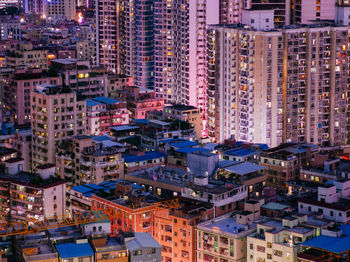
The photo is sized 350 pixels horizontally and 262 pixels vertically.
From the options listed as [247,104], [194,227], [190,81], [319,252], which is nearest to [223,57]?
[247,104]

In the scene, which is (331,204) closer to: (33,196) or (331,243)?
(331,243)

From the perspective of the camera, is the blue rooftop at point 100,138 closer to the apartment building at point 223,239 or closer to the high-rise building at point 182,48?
the apartment building at point 223,239

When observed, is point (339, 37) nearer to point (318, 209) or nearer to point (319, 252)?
point (318, 209)

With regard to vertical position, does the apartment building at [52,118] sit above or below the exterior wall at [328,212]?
above

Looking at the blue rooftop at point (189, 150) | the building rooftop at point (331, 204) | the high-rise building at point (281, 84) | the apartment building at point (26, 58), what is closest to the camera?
the building rooftop at point (331, 204)

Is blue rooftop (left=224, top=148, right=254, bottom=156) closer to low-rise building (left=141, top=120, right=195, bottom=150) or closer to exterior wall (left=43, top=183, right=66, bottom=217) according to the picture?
low-rise building (left=141, top=120, right=195, bottom=150)

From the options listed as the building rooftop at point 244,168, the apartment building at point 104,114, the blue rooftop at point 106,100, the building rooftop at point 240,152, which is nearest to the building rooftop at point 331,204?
the building rooftop at point 244,168

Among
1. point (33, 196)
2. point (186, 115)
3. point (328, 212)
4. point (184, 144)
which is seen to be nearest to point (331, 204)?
point (328, 212)
